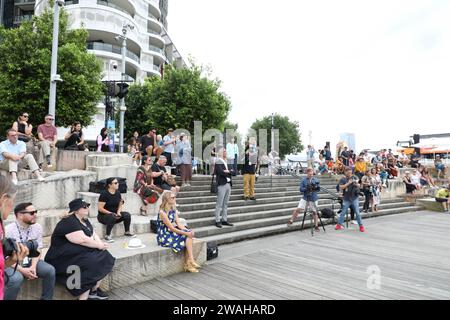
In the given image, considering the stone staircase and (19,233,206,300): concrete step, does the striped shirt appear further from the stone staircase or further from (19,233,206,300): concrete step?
the stone staircase

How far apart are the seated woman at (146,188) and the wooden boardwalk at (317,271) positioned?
7.47 ft

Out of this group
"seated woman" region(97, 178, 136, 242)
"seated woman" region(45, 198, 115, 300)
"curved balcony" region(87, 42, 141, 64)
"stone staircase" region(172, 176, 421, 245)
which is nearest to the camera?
"seated woman" region(45, 198, 115, 300)

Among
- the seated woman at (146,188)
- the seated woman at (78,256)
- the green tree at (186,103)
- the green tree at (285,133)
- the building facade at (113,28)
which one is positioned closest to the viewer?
the seated woman at (78,256)

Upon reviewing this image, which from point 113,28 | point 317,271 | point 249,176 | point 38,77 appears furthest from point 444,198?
point 113,28

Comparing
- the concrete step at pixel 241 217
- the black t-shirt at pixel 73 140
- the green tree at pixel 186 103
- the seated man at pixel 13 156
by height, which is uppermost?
the green tree at pixel 186 103

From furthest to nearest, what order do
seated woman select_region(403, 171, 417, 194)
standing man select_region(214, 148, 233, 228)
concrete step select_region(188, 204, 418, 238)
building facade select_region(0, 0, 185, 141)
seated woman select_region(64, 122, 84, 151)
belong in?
building facade select_region(0, 0, 185, 141) → seated woman select_region(403, 171, 417, 194) → seated woman select_region(64, 122, 84, 151) → standing man select_region(214, 148, 233, 228) → concrete step select_region(188, 204, 418, 238)

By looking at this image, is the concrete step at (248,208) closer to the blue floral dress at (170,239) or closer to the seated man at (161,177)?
the seated man at (161,177)

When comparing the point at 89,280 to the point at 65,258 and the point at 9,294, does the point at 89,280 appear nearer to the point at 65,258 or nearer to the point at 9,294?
the point at 65,258

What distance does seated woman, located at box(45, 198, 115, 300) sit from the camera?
3.49 metres

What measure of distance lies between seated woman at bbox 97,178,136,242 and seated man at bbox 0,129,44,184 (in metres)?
1.97

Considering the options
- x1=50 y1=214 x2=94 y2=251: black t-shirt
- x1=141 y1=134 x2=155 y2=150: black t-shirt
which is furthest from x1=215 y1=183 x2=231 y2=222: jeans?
x1=141 y1=134 x2=155 y2=150: black t-shirt

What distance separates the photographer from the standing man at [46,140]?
746 cm

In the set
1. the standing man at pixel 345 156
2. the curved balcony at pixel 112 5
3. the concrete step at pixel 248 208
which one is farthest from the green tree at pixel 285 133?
the concrete step at pixel 248 208

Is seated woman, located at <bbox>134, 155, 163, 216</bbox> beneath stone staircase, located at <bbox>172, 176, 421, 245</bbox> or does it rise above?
above
